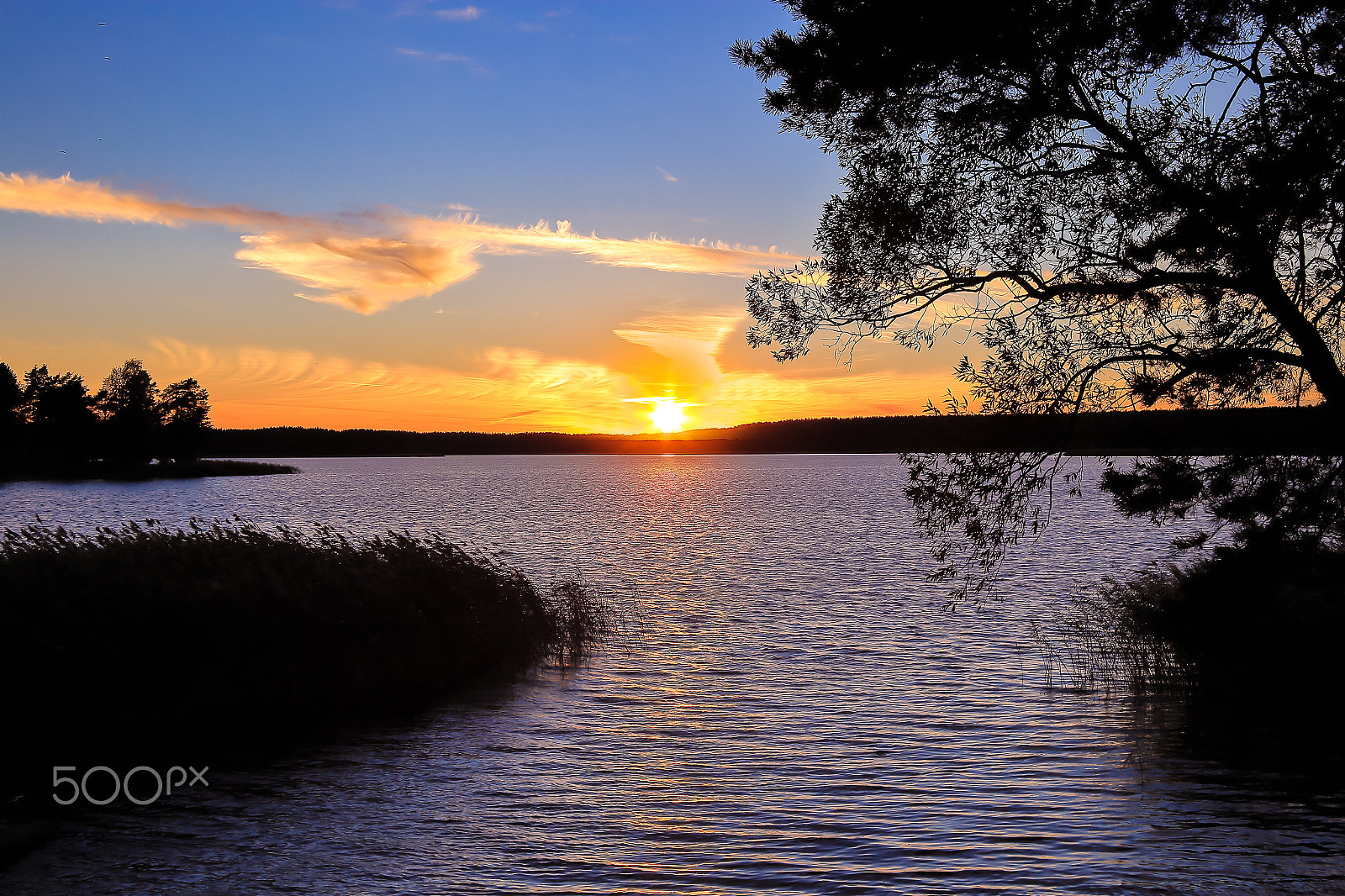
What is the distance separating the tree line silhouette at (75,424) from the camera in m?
134

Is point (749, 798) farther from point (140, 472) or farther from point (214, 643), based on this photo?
point (140, 472)

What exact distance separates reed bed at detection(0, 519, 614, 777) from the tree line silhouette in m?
135

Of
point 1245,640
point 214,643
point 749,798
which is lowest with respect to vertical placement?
point 749,798

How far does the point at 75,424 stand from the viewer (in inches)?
5290

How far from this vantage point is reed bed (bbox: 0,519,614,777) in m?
14.8

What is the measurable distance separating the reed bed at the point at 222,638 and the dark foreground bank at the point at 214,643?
0.03 metres

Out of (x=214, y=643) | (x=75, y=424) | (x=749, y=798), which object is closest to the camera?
(x=749, y=798)

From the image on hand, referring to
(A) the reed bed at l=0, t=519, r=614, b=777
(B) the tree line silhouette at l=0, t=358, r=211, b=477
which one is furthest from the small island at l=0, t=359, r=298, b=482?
(A) the reed bed at l=0, t=519, r=614, b=777

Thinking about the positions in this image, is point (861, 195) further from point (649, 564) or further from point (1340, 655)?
point (649, 564)

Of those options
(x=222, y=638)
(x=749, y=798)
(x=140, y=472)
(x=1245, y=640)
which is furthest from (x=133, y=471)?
(x=1245, y=640)

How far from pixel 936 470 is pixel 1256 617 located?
7136mm

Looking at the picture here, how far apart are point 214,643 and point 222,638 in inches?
6.3

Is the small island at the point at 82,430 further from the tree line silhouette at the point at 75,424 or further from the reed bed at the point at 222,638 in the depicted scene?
the reed bed at the point at 222,638

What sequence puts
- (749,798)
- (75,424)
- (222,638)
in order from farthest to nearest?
(75,424)
(222,638)
(749,798)
